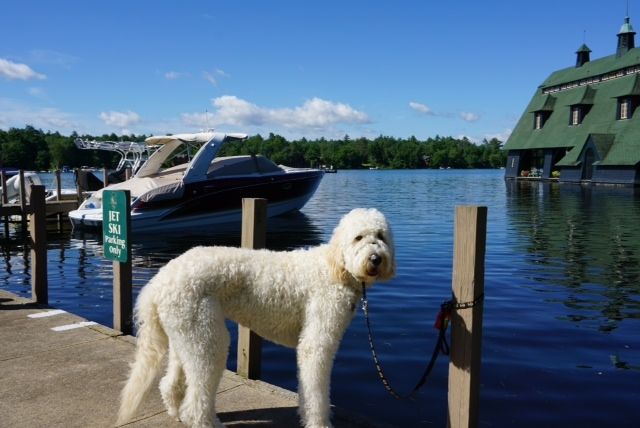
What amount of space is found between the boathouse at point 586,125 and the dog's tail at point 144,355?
52176 millimetres

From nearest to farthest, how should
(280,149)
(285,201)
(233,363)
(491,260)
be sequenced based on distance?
(233,363) < (491,260) < (285,201) < (280,149)

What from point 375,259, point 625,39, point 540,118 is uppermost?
point 625,39

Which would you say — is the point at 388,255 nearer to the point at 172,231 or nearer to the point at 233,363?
the point at 233,363

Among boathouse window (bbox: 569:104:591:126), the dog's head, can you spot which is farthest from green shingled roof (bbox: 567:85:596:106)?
the dog's head

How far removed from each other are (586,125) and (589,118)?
1.21 metres

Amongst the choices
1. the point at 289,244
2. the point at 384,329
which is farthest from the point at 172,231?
the point at 384,329

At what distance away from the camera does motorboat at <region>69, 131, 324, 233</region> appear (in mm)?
21078

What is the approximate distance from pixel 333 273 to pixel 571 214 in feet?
87.4

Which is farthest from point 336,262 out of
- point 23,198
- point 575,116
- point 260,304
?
point 575,116

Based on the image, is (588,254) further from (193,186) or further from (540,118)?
(540,118)

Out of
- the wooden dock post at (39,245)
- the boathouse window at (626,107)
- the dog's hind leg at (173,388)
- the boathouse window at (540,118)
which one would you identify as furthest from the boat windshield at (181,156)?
the boathouse window at (540,118)

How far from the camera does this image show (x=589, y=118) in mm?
59938

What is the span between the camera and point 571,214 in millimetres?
27406

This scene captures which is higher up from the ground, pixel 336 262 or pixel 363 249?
pixel 363 249
